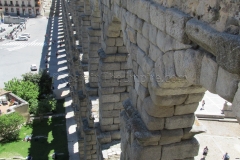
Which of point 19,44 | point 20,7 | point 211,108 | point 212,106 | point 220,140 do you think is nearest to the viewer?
point 220,140

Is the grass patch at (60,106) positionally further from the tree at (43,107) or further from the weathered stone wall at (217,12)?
the weathered stone wall at (217,12)

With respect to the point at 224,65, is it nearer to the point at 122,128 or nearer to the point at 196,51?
the point at 196,51

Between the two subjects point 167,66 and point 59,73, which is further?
point 59,73

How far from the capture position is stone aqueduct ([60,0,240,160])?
262 cm

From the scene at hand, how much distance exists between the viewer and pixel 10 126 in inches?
716

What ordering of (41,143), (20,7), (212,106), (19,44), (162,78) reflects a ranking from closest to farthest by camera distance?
1. (162,78)
2. (212,106)
3. (41,143)
4. (19,44)
5. (20,7)

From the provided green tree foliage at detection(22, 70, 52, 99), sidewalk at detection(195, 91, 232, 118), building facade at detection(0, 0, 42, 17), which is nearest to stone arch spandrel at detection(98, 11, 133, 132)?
sidewalk at detection(195, 91, 232, 118)

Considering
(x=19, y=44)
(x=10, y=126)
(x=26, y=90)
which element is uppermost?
(x=26, y=90)

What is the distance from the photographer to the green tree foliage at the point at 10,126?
708 inches

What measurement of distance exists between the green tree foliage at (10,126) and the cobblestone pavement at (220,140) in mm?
11626

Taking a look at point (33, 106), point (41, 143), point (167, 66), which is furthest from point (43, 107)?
point (167, 66)

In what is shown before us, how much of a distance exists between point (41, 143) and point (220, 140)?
10872 mm

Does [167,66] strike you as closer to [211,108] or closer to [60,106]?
[211,108]

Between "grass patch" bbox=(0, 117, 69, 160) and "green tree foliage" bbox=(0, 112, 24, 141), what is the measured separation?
1.43 feet
